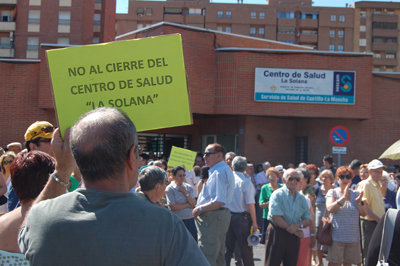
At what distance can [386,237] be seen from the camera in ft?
10.2

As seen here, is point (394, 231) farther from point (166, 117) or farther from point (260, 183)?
point (260, 183)

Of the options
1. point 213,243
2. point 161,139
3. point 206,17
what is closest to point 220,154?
point 213,243

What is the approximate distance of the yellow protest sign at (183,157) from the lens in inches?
362

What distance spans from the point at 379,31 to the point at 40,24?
185ft

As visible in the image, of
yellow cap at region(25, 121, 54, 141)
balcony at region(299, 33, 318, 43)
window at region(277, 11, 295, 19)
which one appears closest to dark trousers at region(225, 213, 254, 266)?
yellow cap at region(25, 121, 54, 141)

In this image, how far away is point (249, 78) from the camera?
1967 cm

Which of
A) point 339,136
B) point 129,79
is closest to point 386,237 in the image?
point 129,79

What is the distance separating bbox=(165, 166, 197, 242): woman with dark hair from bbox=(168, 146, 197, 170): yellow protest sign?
163 centimetres

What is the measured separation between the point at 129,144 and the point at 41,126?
158cm

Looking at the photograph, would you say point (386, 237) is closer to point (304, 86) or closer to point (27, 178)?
point (27, 178)

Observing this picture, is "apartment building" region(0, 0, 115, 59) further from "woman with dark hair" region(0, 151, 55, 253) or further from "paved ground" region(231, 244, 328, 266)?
"woman with dark hair" region(0, 151, 55, 253)

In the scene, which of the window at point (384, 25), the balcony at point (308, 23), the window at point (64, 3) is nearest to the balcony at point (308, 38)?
the balcony at point (308, 23)

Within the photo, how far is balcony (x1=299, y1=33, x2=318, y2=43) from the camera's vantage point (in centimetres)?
7775

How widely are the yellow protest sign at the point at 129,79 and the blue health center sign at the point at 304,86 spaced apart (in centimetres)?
1708
